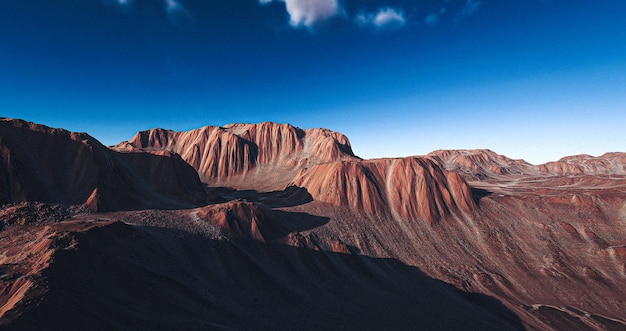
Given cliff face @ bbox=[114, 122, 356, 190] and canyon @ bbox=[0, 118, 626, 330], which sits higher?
cliff face @ bbox=[114, 122, 356, 190]

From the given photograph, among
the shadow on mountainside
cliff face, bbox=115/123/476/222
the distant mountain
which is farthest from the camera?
the distant mountain

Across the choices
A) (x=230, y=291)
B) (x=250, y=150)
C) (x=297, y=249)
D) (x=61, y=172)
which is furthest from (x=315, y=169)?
→ (x=250, y=150)

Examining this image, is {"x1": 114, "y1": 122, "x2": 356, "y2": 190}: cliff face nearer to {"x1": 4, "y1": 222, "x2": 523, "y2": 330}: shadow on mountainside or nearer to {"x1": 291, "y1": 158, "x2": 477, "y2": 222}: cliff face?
{"x1": 291, "y1": 158, "x2": 477, "y2": 222}: cliff face

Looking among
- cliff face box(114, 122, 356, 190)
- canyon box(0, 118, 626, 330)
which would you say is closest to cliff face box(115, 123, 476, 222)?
cliff face box(114, 122, 356, 190)

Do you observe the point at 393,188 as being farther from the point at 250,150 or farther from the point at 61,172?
the point at 250,150

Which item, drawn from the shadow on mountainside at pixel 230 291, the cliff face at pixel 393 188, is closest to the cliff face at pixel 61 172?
the shadow on mountainside at pixel 230 291

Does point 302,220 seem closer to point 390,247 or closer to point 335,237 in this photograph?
point 335,237
